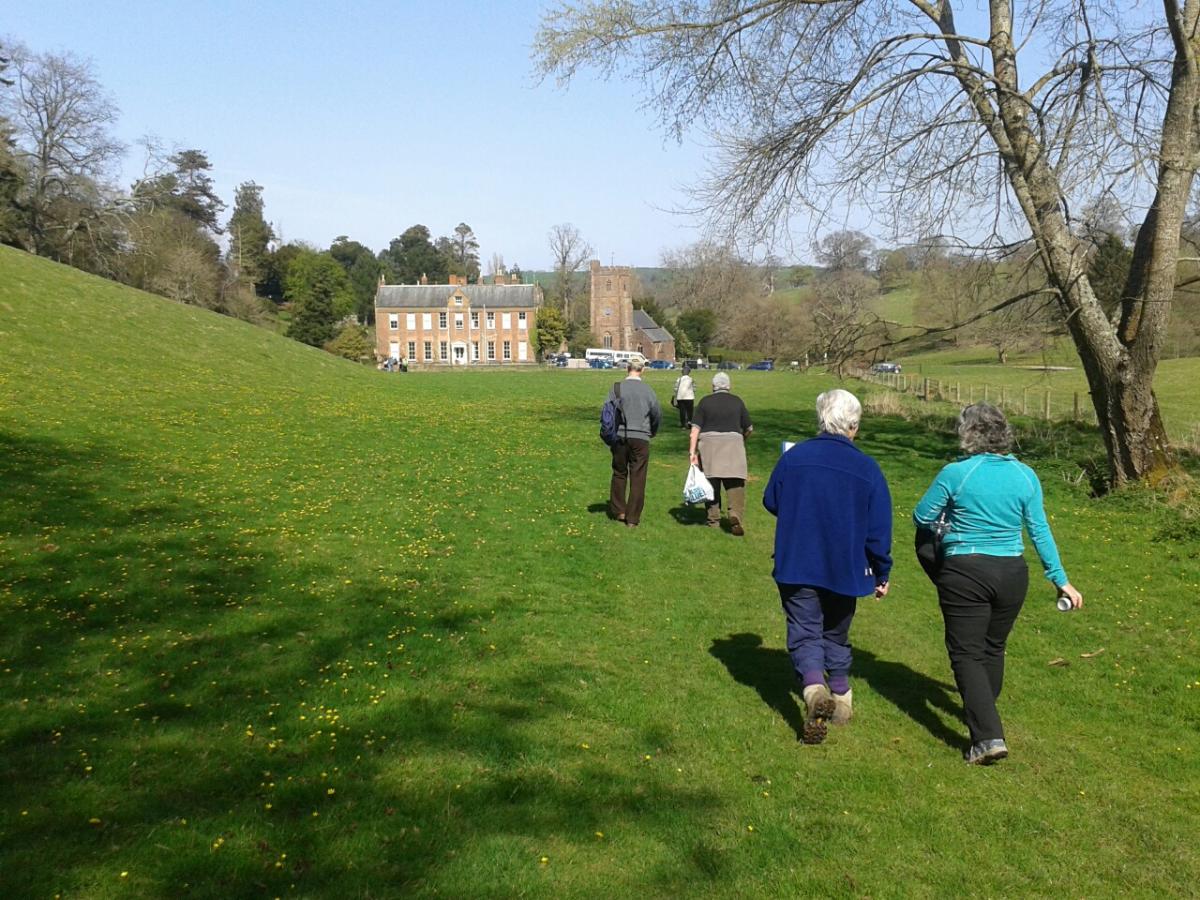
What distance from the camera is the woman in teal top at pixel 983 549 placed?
16.9 feet

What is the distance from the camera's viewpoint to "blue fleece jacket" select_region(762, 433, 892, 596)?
5.47 meters

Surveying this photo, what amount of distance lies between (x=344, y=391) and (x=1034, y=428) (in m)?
21.5

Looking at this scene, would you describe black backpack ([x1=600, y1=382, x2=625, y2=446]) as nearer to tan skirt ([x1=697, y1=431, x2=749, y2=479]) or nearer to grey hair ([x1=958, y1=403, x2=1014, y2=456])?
tan skirt ([x1=697, y1=431, x2=749, y2=479])

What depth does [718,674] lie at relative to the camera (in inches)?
261

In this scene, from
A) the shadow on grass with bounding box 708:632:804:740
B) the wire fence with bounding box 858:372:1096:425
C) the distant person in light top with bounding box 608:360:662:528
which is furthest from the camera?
the wire fence with bounding box 858:372:1096:425

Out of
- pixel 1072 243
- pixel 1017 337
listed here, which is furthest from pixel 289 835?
pixel 1017 337

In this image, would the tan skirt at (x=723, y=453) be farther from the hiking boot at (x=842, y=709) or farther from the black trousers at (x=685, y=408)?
the black trousers at (x=685, y=408)

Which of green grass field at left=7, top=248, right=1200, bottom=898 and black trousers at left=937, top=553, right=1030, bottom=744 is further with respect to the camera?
black trousers at left=937, top=553, right=1030, bottom=744

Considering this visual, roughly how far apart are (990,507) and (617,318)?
107 m

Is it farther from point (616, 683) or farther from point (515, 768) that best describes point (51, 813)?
point (616, 683)

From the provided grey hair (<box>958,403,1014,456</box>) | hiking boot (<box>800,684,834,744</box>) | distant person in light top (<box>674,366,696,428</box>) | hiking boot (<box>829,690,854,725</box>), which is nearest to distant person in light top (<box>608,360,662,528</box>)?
hiking boot (<box>829,690,854,725</box>)

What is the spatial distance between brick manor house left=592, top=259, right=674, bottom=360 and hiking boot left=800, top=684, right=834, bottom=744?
105354mm

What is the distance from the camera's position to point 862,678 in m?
6.69

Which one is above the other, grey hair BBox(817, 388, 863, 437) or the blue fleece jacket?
grey hair BBox(817, 388, 863, 437)
